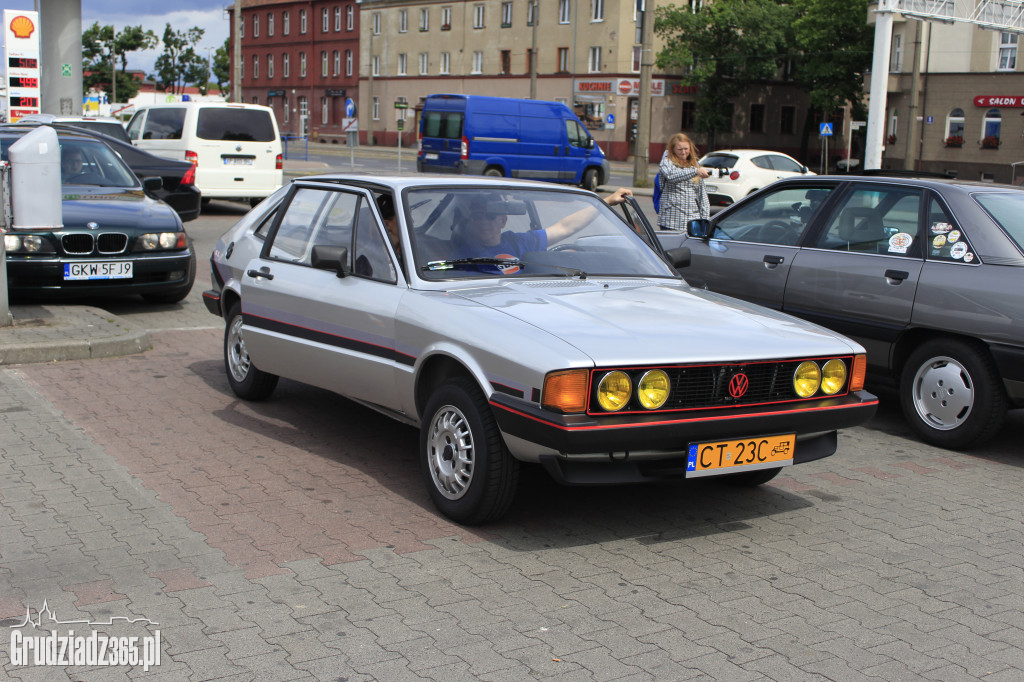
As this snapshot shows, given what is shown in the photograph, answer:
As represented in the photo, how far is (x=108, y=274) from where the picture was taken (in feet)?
31.8

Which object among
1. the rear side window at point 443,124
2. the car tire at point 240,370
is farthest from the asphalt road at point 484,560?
the rear side window at point 443,124

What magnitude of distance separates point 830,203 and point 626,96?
55.2m

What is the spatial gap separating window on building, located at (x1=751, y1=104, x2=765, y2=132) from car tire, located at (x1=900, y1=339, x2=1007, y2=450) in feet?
201

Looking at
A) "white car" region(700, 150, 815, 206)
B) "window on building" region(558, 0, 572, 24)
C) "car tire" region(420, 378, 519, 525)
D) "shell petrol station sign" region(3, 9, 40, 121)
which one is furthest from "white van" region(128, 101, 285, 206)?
"window on building" region(558, 0, 572, 24)

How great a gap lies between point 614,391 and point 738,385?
1.99ft

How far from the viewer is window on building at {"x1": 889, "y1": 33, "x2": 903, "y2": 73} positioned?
5391 centimetres

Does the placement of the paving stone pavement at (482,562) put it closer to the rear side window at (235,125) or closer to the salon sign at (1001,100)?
the rear side window at (235,125)

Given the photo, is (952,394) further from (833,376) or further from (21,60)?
(21,60)

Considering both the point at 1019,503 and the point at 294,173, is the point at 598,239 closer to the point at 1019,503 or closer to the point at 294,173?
the point at 1019,503

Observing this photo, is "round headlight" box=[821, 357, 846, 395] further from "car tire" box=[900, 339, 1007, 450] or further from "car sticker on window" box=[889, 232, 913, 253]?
"car sticker on window" box=[889, 232, 913, 253]

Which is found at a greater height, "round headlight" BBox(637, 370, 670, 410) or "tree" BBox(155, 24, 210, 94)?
"tree" BBox(155, 24, 210, 94)

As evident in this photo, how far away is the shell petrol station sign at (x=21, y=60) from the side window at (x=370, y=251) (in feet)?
78.5

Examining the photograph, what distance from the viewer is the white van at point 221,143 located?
64.1 feet

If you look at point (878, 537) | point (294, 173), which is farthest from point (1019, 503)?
point (294, 173)
